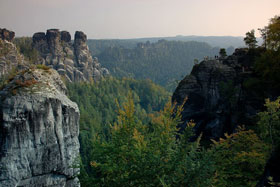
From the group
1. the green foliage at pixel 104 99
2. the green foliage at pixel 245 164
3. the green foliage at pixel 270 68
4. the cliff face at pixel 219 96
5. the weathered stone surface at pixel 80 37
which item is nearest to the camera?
the green foliage at pixel 245 164

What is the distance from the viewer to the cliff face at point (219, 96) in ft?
98.6

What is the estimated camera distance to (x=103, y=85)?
138 meters

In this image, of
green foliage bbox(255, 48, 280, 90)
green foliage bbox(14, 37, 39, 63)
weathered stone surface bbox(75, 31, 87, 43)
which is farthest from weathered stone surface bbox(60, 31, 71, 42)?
green foliage bbox(255, 48, 280, 90)

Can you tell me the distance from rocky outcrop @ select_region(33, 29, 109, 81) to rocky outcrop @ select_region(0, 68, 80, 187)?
101469 millimetres

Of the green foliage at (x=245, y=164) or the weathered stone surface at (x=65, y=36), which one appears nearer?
the green foliage at (x=245, y=164)

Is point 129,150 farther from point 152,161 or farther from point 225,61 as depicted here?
point 225,61

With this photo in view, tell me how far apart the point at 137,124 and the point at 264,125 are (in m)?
7.99

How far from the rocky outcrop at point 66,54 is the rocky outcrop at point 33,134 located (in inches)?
3995

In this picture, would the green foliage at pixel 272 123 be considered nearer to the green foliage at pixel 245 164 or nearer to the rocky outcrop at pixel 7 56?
the green foliage at pixel 245 164

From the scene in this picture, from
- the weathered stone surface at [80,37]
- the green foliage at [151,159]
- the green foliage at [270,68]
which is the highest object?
the weathered stone surface at [80,37]

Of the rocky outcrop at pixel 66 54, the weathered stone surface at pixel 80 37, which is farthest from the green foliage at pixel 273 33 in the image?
the weathered stone surface at pixel 80 37

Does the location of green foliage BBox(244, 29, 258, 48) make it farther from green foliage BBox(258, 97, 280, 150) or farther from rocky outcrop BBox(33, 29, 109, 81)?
rocky outcrop BBox(33, 29, 109, 81)

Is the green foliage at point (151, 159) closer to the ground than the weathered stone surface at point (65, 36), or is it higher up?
closer to the ground

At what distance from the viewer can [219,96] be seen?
34.1m
